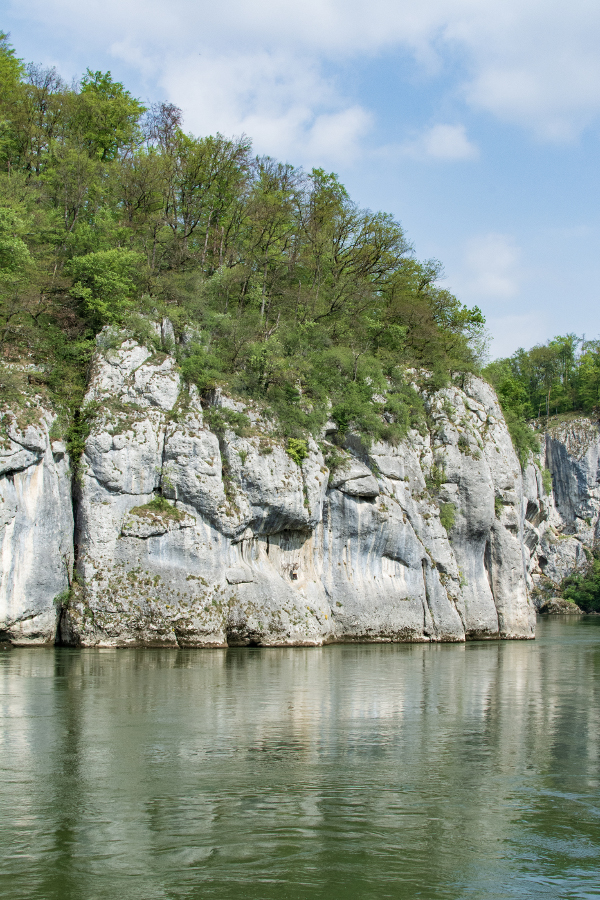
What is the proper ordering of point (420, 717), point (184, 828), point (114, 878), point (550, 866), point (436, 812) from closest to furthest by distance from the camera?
point (114, 878)
point (550, 866)
point (184, 828)
point (436, 812)
point (420, 717)

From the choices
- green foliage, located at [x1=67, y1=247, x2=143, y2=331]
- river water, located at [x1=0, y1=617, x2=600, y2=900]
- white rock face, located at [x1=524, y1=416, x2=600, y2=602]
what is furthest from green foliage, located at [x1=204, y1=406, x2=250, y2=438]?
white rock face, located at [x1=524, y1=416, x2=600, y2=602]

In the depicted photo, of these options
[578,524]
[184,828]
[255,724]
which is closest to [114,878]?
[184,828]

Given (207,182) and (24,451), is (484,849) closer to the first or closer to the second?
(24,451)

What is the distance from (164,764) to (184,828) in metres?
2.91

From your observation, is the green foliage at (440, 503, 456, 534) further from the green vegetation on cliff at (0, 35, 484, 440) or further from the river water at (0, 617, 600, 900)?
the river water at (0, 617, 600, 900)

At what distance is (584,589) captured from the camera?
3201 inches

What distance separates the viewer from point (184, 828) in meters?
8.43

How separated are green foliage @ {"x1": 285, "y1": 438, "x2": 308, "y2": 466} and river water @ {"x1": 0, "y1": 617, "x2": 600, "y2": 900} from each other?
1457 centimetres

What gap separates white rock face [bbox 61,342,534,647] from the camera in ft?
92.8

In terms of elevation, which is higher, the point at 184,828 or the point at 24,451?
the point at 24,451

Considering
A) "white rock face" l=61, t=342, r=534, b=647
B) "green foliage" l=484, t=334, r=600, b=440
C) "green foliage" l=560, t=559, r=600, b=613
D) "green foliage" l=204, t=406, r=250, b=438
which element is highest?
"green foliage" l=484, t=334, r=600, b=440

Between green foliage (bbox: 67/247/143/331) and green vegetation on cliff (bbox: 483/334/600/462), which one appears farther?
green vegetation on cliff (bbox: 483/334/600/462)

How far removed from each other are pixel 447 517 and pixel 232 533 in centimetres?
1374

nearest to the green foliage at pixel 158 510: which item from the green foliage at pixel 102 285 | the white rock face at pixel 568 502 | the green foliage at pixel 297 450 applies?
the green foliage at pixel 297 450
